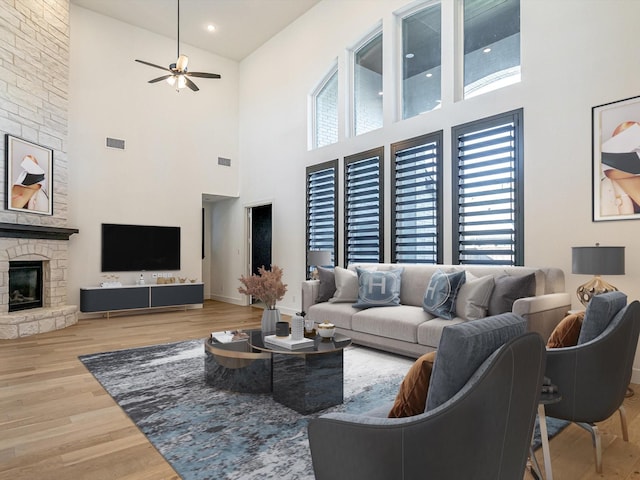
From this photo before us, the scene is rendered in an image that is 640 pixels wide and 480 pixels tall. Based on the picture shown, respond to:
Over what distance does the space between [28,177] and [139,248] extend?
7.20 feet

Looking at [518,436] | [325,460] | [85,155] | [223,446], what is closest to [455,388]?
[518,436]

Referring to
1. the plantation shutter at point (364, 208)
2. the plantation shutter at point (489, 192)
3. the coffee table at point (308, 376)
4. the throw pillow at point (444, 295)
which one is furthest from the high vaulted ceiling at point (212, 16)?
the coffee table at point (308, 376)

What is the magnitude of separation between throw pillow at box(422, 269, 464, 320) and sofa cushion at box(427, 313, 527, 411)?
2.76 m

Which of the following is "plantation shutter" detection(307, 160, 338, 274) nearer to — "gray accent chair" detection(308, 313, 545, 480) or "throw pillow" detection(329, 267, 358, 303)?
"throw pillow" detection(329, 267, 358, 303)

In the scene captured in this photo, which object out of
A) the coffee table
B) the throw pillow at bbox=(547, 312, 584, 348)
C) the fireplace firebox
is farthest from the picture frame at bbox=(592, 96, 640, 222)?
the fireplace firebox

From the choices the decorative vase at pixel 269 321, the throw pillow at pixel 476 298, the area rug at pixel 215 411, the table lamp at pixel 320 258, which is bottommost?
the area rug at pixel 215 411

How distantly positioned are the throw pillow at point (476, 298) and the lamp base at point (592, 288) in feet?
2.33

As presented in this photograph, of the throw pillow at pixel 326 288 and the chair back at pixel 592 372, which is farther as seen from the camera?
the throw pillow at pixel 326 288

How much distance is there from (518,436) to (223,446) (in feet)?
5.55

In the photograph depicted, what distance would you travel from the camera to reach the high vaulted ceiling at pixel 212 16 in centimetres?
689

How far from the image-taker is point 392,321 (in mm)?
4078

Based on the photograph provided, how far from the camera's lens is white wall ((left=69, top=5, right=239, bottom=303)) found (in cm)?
694

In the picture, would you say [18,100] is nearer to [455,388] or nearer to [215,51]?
[215,51]

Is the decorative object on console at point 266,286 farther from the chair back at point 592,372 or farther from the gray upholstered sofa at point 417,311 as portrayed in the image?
the chair back at point 592,372
